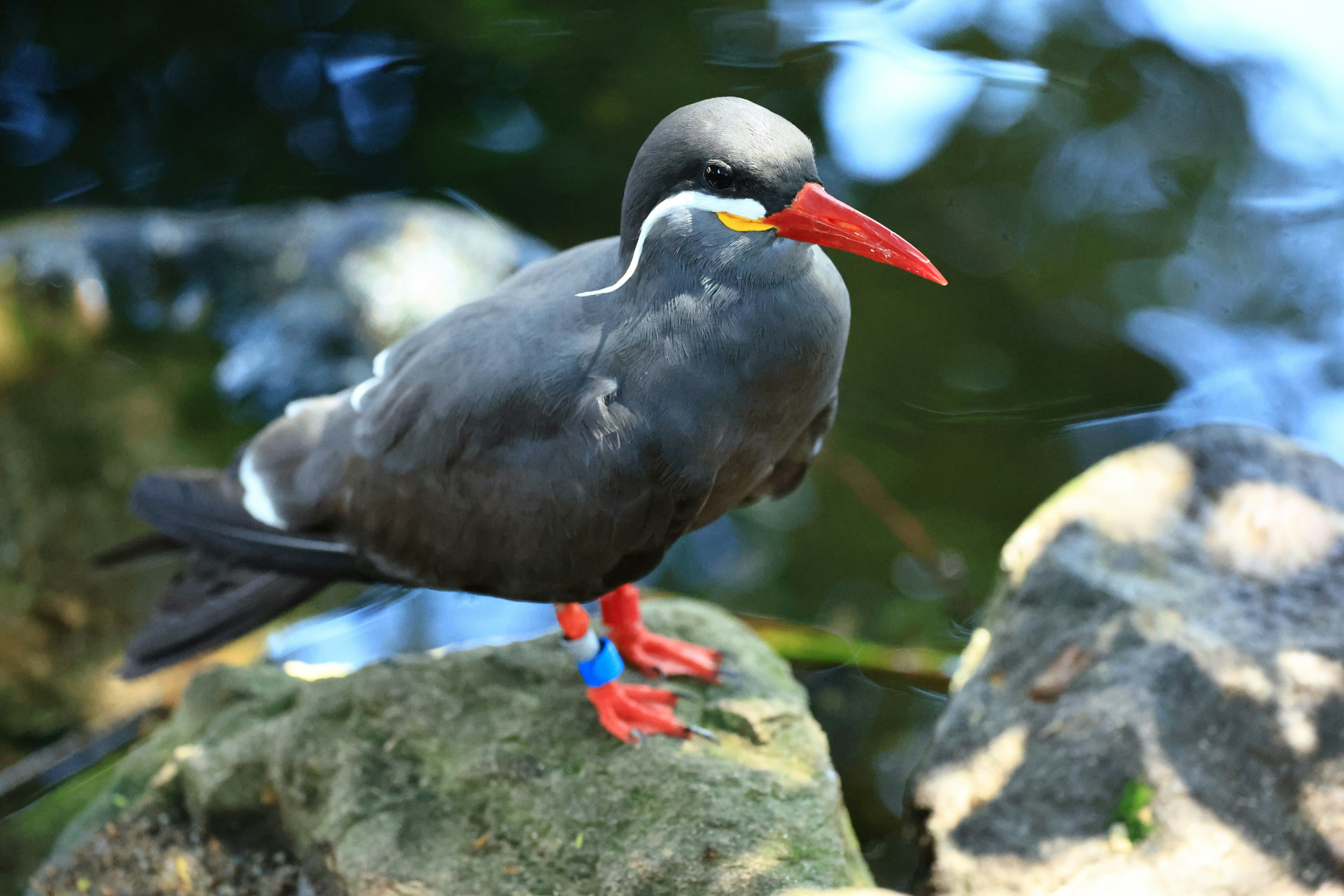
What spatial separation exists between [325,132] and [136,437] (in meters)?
2.61

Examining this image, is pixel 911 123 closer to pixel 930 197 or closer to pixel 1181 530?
pixel 930 197

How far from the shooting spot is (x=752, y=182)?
2463 mm

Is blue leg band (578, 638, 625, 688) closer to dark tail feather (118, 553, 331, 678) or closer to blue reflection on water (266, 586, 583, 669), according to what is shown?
dark tail feather (118, 553, 331, 678)

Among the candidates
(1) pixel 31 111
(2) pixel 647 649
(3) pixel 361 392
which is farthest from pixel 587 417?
(1) pixel 31 111

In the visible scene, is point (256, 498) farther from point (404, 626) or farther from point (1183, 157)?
point (1183, 157)

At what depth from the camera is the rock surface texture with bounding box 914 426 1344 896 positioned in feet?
10.0

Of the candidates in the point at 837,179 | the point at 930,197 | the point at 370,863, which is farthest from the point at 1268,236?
the point at 370,863

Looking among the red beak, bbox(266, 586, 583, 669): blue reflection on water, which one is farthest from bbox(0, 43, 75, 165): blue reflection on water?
the red beak

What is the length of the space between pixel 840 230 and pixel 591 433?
30.5 inches

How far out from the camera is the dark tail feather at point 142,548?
3.60 meters

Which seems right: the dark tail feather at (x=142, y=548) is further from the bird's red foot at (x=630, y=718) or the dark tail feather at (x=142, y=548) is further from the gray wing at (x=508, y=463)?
the bird's red foot at (x=630, y=718)

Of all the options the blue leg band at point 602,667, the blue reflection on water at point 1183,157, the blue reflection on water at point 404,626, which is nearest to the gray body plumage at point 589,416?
the blue leg band at point 602,667

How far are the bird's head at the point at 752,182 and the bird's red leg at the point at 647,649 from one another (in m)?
1.36

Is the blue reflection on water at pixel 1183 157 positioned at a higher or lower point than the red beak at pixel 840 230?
lower
